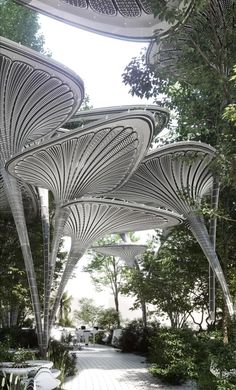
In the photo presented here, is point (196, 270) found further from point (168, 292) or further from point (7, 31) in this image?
point (7, 31)

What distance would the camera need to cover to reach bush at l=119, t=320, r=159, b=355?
61.5 ft

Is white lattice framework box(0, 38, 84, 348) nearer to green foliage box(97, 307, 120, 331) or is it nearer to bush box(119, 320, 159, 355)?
bush box(119, 320, 159, 355)

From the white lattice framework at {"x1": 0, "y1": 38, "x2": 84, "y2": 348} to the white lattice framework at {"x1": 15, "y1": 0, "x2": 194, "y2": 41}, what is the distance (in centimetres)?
216

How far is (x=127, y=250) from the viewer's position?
21.8 metres

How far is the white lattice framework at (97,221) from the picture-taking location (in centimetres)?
1297

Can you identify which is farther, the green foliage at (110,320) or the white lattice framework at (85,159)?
the green foliage at (110,320)

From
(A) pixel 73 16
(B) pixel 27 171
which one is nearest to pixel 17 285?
(B) pixel 27 171

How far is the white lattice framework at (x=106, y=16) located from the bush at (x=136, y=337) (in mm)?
12608

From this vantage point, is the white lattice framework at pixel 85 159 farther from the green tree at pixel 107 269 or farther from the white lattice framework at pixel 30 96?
the green tree at pixel 107 269

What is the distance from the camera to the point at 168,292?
53.7ft

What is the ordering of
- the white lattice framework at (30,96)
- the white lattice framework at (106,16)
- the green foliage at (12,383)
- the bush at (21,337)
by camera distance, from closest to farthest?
the green foliage at (12,383), the white lattice framework at (30,96), the white lattice framework at (106,16), the bush at (21,337)

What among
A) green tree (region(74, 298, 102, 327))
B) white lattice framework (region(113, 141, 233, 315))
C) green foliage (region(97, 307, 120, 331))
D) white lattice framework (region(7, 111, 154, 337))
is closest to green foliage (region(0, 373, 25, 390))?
white lattice framework (region(7, 111, 154, 337))

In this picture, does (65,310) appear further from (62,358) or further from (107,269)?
(62,358)

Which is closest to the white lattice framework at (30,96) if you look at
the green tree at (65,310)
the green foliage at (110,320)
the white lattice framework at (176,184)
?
the white lattice framework at (176,184)
